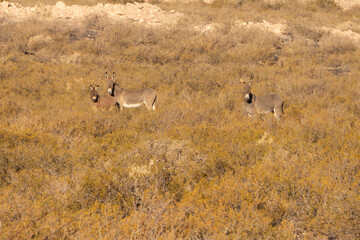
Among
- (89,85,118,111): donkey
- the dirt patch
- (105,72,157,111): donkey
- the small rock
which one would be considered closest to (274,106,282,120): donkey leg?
(105,72,157,111): donkey

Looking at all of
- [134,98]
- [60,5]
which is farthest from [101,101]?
[60,5]

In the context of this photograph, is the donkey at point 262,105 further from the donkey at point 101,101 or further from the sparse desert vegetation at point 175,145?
the donkey at point 101,101

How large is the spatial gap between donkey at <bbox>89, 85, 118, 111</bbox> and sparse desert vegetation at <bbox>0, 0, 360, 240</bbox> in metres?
0.37

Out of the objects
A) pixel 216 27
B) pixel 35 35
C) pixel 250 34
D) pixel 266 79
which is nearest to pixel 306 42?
pixel 250 34

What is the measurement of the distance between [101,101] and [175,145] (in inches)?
214

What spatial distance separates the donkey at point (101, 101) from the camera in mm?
10242

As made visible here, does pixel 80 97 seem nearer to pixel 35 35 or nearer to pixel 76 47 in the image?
pixel 76 47

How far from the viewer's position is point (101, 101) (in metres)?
10.5

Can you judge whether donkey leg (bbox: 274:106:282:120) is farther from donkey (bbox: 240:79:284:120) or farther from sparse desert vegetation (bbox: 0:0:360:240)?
sparse desert vegetation (bbox: 0:0:360:240)

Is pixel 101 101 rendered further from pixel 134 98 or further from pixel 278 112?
pixel 278 112

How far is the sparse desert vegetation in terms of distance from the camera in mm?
3896

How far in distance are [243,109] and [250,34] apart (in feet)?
45.4

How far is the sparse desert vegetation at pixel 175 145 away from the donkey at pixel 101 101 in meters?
0.37

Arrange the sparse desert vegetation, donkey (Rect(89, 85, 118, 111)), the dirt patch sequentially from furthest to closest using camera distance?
the dirt patch, donkey (Rect(89, 85, 118, 111)), the sparse desert vegetation
